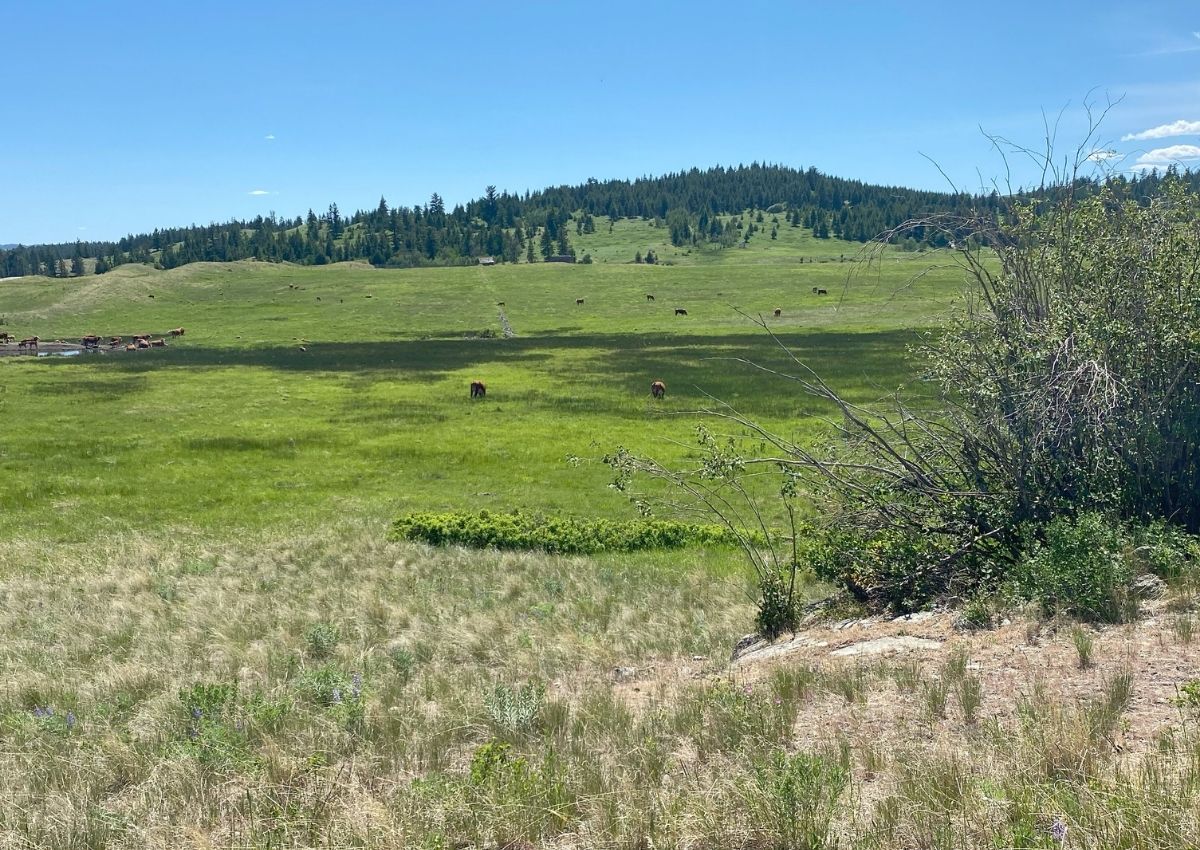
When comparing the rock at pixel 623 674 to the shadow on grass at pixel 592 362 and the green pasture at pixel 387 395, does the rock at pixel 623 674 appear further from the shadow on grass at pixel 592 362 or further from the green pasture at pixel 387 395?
the shadow on grass at pixel 592 362

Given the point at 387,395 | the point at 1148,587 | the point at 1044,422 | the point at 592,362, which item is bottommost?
the point at 387,395

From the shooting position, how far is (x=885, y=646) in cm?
845

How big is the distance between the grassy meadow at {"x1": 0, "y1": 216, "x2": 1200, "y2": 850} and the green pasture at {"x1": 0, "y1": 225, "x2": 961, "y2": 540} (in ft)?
1.25

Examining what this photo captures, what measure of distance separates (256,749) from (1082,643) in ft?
23.2

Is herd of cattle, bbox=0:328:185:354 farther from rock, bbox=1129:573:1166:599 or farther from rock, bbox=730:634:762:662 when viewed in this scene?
rock, bbox=1129:573:1166:599

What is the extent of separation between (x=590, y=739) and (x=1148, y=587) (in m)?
6.38

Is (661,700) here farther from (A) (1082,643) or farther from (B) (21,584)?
(B) (21,584)

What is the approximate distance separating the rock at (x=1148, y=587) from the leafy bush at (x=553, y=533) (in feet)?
35.0

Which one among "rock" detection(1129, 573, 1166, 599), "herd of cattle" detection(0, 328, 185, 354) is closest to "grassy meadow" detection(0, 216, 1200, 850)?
"rock" detection(1129, 573, 1166, 599)

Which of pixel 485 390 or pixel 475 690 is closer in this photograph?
pixel 475 690

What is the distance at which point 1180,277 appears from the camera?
9.77 m

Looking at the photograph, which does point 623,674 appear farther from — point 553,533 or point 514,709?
point 553,533

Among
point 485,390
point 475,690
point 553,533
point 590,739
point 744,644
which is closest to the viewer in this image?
point 590,739

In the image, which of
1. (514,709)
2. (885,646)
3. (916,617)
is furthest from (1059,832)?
(916,617)
